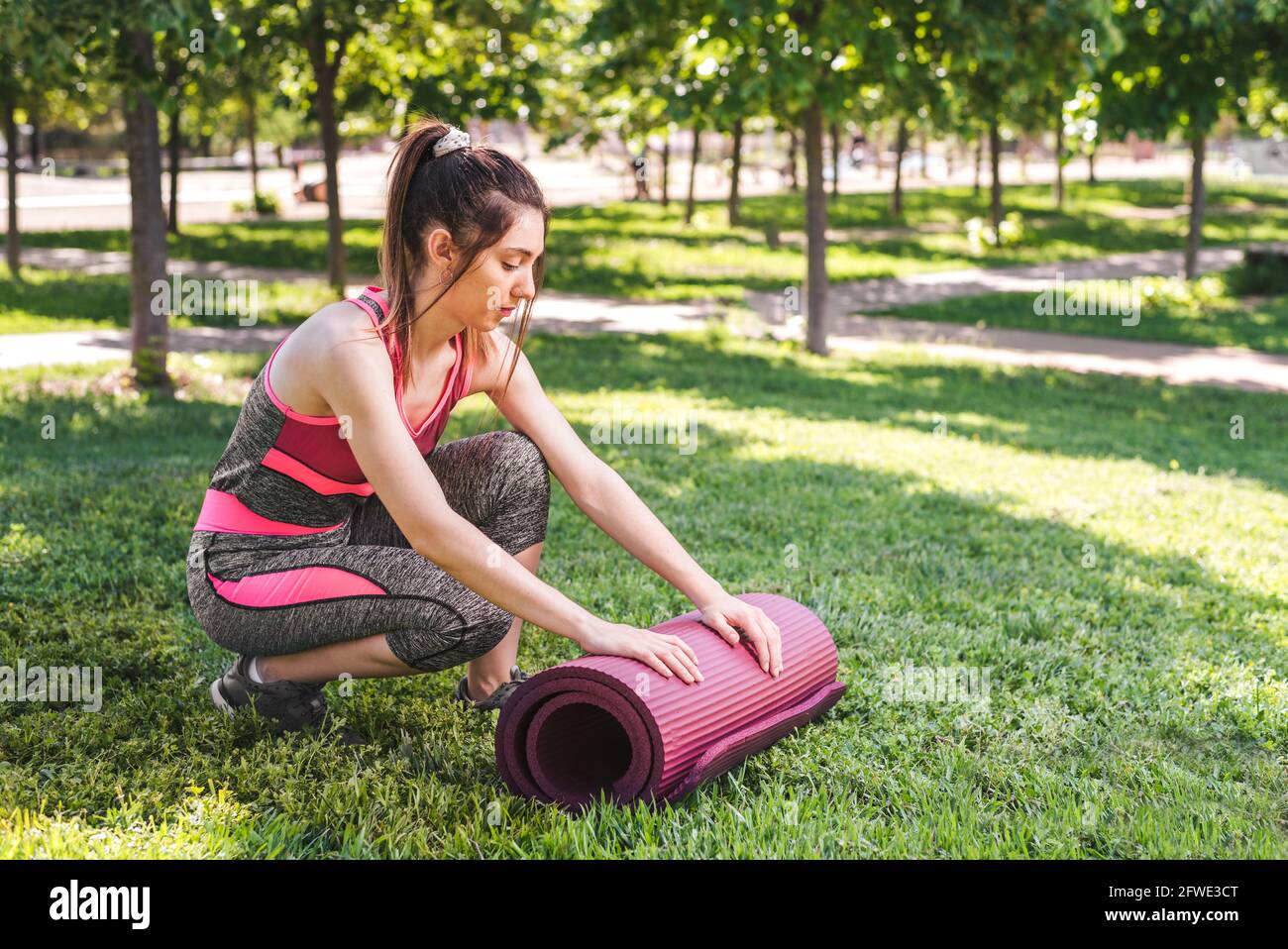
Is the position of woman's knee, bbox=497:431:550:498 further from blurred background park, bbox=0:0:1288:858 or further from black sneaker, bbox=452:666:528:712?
blurred background park, bbox=0:0:1288:858

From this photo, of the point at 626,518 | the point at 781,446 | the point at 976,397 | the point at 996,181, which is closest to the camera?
the point at 626,518

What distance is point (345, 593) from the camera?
3188 millimetres

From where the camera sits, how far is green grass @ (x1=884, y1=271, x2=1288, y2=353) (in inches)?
580

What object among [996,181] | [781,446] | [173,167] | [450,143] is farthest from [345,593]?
[996,181]

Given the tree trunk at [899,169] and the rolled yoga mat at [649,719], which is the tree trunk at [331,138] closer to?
the rolled yoga mat at [649,719]

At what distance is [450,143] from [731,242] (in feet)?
69.9

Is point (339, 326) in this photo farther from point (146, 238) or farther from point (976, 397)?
point (976, 397)

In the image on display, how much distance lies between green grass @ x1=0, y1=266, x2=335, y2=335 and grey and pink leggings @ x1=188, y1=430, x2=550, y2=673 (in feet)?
33.8

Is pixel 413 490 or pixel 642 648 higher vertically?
pixel 413 490

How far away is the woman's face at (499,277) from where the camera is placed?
3.01 meters

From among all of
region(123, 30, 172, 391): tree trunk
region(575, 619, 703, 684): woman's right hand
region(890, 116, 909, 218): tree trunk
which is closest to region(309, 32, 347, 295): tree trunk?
region(123, 30, 172, 391): tree trunk
